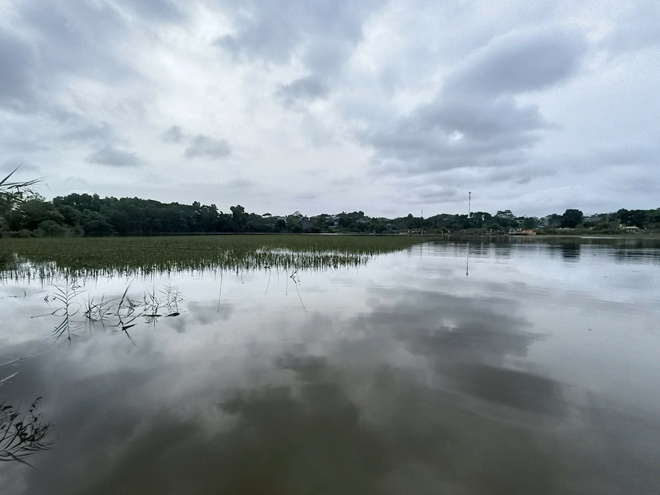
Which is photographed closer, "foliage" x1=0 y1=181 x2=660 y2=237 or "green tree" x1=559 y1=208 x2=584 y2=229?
"foliage" x1=0 y1=181 x2=660 y2=237

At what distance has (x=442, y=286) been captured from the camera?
1048cm

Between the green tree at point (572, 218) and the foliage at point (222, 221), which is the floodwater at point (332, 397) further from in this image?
the green tree at point (572, 218)

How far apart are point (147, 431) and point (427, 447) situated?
8.87ft

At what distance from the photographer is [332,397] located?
3.62 meters

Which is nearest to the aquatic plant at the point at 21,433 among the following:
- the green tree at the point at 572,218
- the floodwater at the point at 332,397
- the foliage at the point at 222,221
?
the floodwater at the point at 332,397

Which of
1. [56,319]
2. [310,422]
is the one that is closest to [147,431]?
[310,422]

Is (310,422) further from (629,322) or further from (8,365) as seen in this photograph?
(629,322)

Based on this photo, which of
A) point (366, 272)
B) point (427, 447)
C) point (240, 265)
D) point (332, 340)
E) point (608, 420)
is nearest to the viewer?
point (427, 447)

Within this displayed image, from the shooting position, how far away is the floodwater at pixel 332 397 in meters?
2.53

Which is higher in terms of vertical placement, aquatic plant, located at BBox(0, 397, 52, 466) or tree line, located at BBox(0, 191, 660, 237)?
tree line, located at BBox(0, 191, 660, 237)

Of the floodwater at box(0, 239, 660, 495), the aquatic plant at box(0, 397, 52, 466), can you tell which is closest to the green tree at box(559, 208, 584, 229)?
the floodwater at box(0, 239, 660, 495)

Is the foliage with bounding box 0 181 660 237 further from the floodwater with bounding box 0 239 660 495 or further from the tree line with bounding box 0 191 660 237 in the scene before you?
the floodwater with bounding box 0 239 660 495

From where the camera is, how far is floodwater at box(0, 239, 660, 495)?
2.53 meters

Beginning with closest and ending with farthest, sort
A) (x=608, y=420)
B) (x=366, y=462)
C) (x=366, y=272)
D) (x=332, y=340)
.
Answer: (x=366, y=462), (x=608, y=420), (x=332, y=340), (x=366, y=272)
